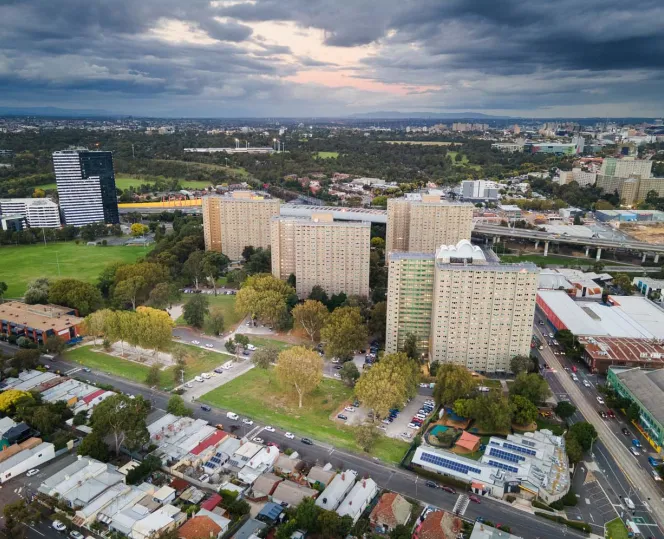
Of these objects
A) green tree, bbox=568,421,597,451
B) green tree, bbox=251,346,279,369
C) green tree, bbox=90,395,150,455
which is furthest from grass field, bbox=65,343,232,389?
green tree, bbox=568,421,597,451

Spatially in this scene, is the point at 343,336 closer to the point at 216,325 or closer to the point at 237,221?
the point at 216,325

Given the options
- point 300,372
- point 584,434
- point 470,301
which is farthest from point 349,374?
point 584,434

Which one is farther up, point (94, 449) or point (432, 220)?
point (432, 220)

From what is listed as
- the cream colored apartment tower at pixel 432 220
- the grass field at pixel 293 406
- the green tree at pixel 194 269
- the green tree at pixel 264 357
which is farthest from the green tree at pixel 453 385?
the green tree at pixel 194 269

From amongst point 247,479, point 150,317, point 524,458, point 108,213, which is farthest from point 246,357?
point 108,213

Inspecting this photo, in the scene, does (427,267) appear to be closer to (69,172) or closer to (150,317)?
(150,317)

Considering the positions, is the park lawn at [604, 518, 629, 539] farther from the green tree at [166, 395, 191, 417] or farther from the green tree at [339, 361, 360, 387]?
the green tree at [166, 395, 191, 417]

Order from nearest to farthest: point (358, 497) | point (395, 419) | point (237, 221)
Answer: point (358, 497), point (395, 419), point (237, 221)
